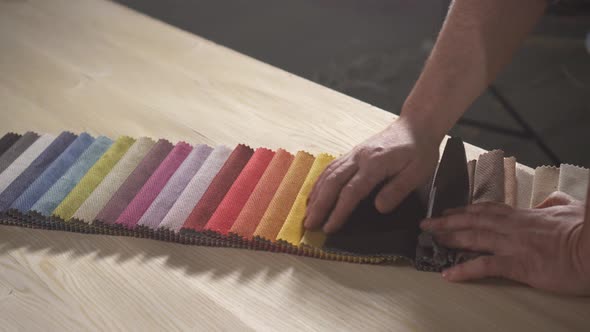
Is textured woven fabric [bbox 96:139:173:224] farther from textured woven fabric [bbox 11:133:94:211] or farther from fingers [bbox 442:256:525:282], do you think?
fingers [bbox 442:256:525:282]

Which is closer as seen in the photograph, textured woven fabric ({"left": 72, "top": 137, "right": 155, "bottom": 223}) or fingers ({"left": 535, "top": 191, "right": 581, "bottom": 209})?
fingers ({"left": 535, "top": 191, "right": 581, "bottom": 209})

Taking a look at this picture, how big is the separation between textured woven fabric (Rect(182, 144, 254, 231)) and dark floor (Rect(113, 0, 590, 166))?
4.03ft

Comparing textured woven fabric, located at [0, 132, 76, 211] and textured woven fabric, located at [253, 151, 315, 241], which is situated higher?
textured woven fabric, located at [253, 151, 315, 241]

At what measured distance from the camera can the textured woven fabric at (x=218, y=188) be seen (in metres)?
0.86

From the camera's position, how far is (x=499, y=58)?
90cm

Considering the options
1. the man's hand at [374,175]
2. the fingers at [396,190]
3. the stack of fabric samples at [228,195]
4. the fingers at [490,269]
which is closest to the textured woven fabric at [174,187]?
the stack of fabric samples at [228,195]

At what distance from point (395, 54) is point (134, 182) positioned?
6.45 ft

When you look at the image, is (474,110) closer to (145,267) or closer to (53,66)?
(53,66)

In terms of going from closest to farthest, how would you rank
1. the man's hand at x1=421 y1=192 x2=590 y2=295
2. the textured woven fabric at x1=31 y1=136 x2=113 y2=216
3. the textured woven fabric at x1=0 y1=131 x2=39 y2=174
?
the man's hand at x1=421 y1=192 x2=590 y2=295, the textured woven fabric at x1=31 y1=136 x2=113 y2=216, the textured woven fabric at x1=0 y1=131 x2=39 y2=174

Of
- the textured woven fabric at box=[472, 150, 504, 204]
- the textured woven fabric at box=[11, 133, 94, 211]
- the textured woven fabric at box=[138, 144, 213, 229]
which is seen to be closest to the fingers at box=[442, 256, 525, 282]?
the textured woven fabric at box=[472, 150, 504, 204]

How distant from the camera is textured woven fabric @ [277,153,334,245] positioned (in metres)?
0.82

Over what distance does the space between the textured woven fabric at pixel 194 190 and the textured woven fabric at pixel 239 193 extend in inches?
1.9

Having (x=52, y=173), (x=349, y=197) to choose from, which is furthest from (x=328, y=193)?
(x=52, y=173)

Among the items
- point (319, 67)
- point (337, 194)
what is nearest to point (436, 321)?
point (337, 194)
